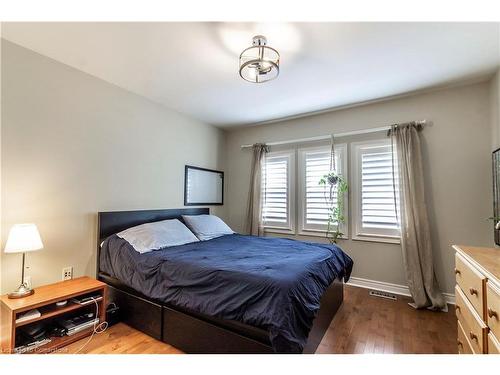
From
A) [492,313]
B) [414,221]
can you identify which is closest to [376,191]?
[414,221]

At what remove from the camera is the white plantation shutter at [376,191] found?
302 centimetres

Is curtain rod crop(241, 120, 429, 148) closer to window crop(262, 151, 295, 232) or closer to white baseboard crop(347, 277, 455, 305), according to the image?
window crop(262, 151, 295, 232)

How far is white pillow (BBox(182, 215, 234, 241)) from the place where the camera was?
3076 millimetres

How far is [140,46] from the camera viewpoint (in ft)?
6.62

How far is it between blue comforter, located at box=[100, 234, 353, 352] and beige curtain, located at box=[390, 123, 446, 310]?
83cm

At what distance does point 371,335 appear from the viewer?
81.1 inches

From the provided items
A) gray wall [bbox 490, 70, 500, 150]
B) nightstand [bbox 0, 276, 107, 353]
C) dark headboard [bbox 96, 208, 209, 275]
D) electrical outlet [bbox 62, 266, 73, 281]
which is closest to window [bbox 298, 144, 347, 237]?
gray wall [bbox 490, 70, 500, 150]

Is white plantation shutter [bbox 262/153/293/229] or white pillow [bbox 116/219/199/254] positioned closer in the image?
white pillow [bbox 116/219/199/254]

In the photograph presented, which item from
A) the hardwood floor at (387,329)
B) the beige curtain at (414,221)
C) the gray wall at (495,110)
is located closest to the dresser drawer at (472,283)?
the hardwood floor at (387,329)

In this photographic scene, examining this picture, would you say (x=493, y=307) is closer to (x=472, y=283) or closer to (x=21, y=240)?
(x=472, y=283)

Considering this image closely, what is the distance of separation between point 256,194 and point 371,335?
8.06 feet

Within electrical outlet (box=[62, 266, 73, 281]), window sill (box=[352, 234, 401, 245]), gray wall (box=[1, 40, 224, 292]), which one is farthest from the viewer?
window sill (box=[352, 234, 401, 245])

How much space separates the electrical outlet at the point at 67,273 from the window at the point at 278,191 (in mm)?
2623
